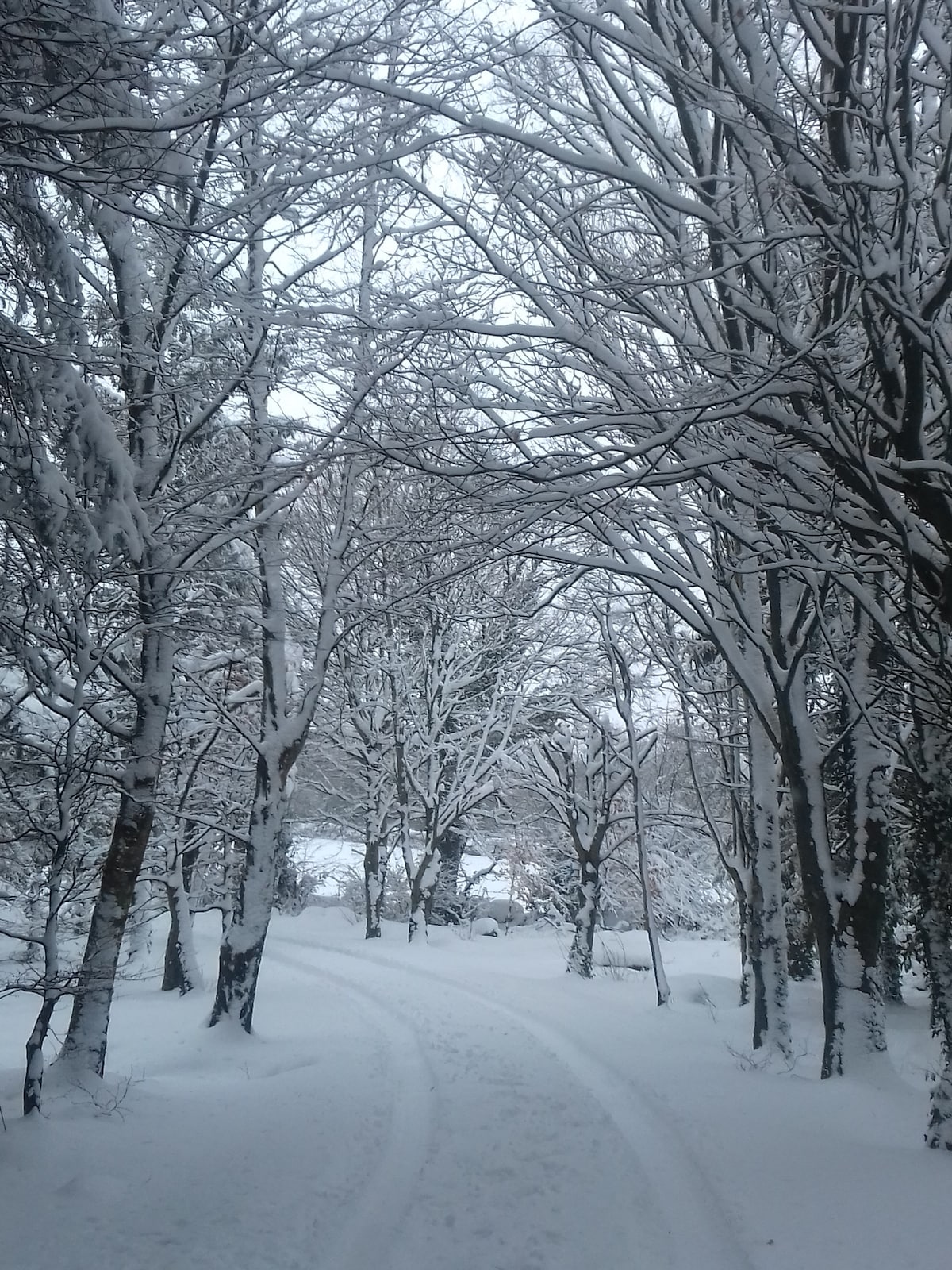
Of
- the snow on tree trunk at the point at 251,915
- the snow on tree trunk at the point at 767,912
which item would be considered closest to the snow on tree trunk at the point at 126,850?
the snow on tree trunk at the point at 251,915

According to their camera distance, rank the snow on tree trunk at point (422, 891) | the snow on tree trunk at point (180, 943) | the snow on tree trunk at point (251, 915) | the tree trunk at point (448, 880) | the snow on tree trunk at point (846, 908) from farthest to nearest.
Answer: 1. the tree trunk at point (448, 880)
2. the snow on tree trunk at point (422, 891)
3. the snow on tree trunk at point (180, 943)
4. the snow on tree trunk at point (251, 915)
5. the snow on tree trunk at point (846, 908)

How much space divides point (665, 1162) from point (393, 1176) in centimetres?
193

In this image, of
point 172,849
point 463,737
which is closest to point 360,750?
point 463,737

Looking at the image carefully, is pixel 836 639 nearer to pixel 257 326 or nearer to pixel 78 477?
pixel 257 326

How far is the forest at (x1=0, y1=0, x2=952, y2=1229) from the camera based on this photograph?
15.9 feet

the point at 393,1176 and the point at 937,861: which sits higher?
the point at 937,861

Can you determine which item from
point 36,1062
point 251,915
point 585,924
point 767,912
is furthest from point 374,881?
point 36,1062

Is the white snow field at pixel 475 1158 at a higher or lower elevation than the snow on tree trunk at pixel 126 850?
lower

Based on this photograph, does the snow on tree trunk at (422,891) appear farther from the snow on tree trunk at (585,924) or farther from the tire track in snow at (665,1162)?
the tire track in snow at (665,1162)

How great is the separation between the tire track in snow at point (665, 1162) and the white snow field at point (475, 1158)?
0.9 inches

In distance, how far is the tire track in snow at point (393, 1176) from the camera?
482 centimetres

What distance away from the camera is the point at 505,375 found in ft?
27.3

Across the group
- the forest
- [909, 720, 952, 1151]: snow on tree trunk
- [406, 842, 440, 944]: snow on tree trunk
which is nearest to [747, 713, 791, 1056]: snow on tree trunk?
the forest

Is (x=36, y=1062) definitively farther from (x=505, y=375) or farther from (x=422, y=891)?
(x=422, y=891)
